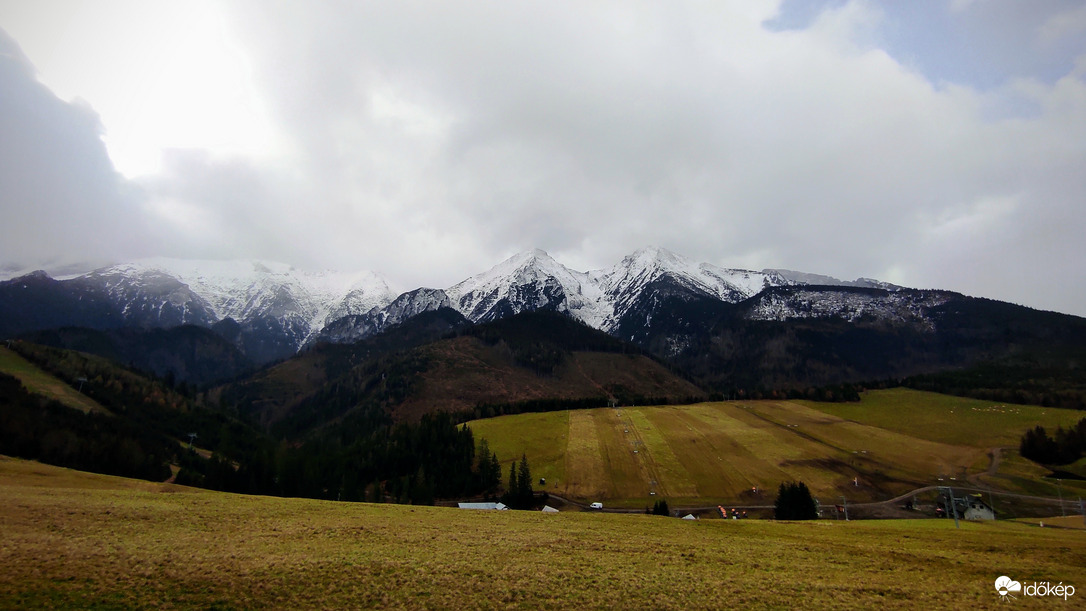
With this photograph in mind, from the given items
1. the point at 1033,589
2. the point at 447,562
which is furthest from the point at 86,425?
the point at 1033,589

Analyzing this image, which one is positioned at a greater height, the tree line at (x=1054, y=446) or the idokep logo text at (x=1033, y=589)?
the tree line at (x=1054, y=446)

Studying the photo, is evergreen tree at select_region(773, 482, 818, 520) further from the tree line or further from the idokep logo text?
the tree line

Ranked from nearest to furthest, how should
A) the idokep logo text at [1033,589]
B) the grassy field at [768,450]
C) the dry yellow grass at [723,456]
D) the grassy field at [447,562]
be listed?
the grassy field at [447,562], the idokep logo text at [1033,589], the dry yellow grass at [723,456], the grassy field at [768,450]

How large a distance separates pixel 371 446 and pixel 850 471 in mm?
139322

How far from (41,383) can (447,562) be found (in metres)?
221

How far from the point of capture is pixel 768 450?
135m

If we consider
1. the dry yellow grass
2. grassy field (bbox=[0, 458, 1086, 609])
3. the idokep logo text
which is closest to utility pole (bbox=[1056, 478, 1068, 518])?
the dry yellow grass

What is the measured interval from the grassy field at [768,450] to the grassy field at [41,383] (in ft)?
436

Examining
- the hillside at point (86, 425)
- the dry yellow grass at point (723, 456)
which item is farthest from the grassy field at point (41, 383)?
the dry yellow grass at point (723, 456)

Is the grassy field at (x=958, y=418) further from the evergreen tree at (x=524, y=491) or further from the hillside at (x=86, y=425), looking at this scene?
the hillside at (x=86, y=425)

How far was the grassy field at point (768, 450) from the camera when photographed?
113188 millimetres

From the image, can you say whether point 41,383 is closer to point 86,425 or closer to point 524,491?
Result: point 86,425

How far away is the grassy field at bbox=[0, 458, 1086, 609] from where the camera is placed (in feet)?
83.0

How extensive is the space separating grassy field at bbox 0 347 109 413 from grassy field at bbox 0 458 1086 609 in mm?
158053
